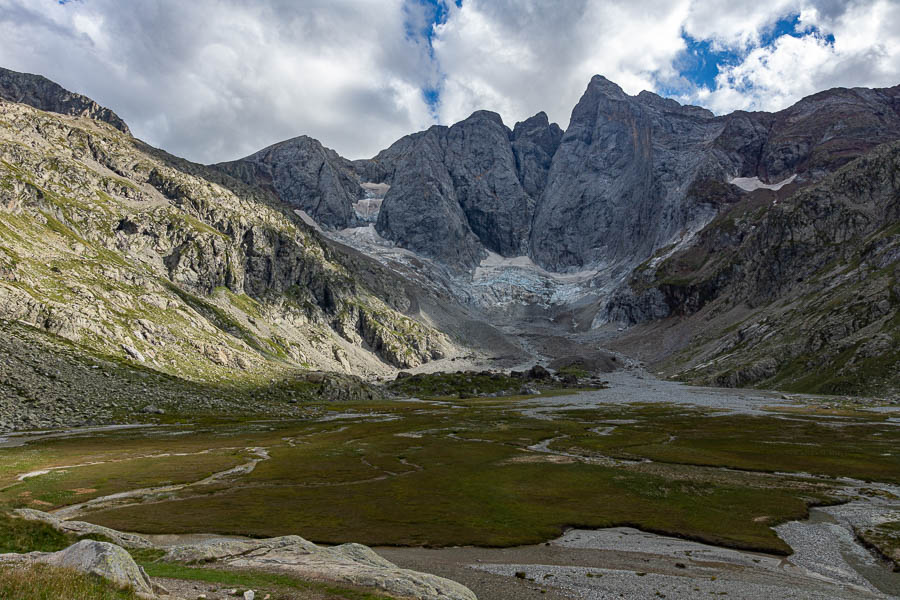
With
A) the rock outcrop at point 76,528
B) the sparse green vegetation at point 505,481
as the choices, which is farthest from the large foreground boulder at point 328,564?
the sparse green vegetation at point 505,481

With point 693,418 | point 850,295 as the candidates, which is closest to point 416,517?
point 693,418

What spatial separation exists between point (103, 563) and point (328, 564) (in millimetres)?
10061

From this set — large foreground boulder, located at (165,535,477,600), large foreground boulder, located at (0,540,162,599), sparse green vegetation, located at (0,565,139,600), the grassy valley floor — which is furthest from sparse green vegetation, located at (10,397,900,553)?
sparse green vegetation, located at (0,565,139,600)

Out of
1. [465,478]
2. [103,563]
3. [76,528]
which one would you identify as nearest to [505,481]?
[465,478]

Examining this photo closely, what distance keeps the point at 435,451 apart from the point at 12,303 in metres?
111

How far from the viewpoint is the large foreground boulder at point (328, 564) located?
730 inches

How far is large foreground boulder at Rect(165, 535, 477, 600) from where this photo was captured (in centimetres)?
1855

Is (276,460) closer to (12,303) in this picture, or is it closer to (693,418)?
(693,418)

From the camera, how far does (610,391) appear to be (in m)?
192

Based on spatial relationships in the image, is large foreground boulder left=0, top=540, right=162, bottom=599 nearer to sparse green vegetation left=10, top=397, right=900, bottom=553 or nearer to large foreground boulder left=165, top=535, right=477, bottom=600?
large foreground boulder left=165, top=535, right=477, bottom=600

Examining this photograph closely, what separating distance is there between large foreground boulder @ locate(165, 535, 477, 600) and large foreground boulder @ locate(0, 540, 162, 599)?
23.5ft

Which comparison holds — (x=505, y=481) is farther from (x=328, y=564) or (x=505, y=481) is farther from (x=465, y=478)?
(x=328, y=564)

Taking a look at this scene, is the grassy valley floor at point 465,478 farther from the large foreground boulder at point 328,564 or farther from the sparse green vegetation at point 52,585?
the sparse green vegetation at point 52,585

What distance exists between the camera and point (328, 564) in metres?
21.4
